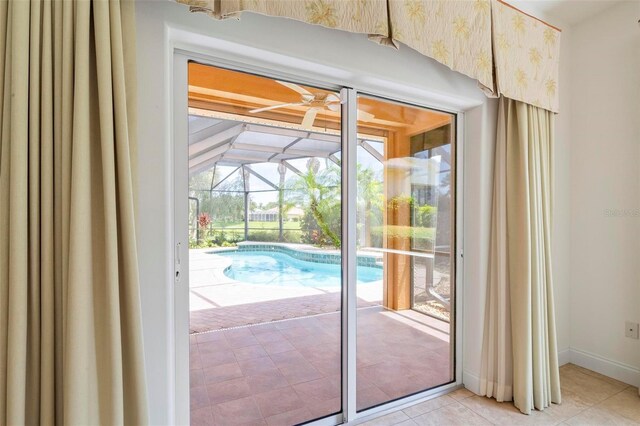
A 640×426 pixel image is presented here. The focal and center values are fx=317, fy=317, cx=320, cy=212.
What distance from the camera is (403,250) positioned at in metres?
2.33

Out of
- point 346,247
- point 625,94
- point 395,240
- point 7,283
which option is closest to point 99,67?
point 7,283

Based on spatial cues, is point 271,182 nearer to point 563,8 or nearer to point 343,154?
point 343,154

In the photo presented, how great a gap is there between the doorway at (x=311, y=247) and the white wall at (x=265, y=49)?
16 cm

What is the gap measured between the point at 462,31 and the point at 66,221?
7.03 ft

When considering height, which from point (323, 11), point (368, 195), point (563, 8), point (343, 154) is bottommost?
point (368, 195)

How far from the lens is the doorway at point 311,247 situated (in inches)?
71.3

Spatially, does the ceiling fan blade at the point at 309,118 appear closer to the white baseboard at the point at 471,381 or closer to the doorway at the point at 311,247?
the doorway at the point at 311,247

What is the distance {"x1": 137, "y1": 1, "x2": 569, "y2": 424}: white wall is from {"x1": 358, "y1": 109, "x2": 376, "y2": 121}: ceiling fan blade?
7.2 inches

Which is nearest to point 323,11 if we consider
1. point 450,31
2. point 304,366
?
point 450,31

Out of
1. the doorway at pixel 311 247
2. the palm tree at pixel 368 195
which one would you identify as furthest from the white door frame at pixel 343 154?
the palm tree at pixel 368 195

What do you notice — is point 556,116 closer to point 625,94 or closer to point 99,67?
point 625,94

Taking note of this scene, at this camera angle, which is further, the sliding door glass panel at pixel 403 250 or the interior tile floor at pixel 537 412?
the sliding door glass panel at pixel 403 250

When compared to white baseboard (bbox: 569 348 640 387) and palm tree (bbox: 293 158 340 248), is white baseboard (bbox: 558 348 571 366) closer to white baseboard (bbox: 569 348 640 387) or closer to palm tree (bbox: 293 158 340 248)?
white baseboard (bbox: 569 348 640 387)

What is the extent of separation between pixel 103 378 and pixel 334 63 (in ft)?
5.66
